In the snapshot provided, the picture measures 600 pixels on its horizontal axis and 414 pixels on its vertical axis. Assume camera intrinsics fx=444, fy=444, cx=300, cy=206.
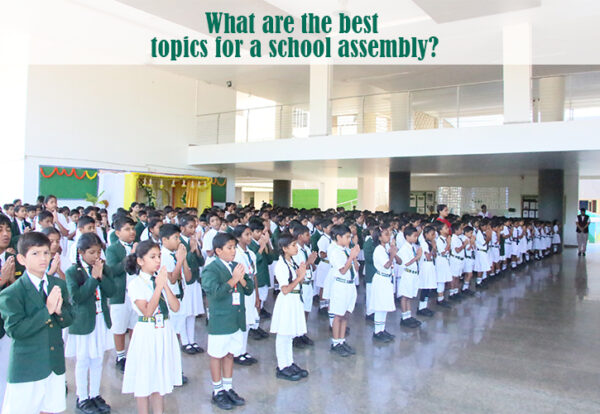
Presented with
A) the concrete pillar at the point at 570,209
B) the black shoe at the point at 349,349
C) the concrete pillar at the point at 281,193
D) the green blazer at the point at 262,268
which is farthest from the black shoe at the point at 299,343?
the concrete pillar at the point at 281,193

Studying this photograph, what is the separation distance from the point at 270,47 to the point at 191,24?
2.57m

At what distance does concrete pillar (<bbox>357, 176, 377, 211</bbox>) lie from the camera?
22.6m

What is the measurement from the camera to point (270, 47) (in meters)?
12.3

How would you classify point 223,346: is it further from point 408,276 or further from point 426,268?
point 426,268

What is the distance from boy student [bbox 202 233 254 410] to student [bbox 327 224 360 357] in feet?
4.51

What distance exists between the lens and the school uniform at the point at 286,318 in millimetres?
3957

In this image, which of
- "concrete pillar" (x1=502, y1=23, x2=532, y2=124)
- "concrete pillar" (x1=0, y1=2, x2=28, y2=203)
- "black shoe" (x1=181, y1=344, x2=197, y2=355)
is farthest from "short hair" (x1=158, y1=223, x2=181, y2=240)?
"concrete pillar" (x1=0, y1=2, x2=28, y2=203)

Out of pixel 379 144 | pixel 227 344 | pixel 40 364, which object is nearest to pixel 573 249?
pixel 379 144

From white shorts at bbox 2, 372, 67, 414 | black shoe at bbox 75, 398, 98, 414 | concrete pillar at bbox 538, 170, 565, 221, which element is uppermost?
concrete pillar at bbox 538, 170, 565, 221

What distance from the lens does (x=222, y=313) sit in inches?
134

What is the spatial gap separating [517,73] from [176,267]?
8.79 metres

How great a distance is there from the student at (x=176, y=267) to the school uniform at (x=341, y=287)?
1478 millimetres

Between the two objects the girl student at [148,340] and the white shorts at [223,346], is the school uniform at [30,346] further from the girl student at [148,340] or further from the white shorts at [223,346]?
the white shorts at [223,346]

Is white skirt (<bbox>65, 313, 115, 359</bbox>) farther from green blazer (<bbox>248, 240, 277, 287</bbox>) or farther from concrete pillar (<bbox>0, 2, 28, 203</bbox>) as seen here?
concrete pillar (<bbox>0, 2, 28, 203</bbox>)
